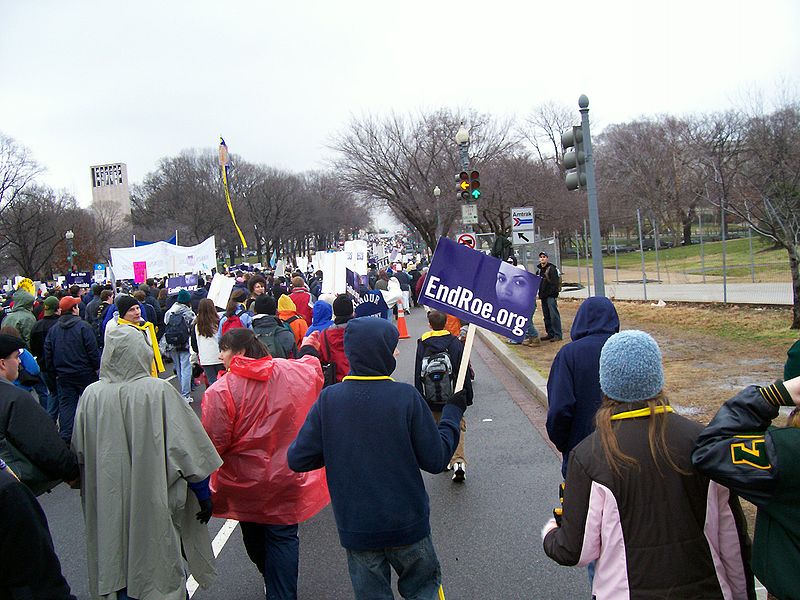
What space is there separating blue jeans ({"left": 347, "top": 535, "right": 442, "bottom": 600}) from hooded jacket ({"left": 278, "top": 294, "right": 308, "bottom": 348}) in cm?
518

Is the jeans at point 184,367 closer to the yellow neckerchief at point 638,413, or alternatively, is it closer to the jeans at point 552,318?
the jeans at point 552,318

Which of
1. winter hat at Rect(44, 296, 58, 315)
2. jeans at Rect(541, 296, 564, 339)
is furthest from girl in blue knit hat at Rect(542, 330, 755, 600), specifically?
jeans at Rect(541, 296, 564, 339)

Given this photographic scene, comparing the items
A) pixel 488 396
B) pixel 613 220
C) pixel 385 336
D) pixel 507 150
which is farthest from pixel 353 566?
pixel 613 220

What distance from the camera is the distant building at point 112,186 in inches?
3875

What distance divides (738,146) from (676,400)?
1077 centimetres

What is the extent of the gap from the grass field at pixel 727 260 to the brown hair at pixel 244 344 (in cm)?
2186

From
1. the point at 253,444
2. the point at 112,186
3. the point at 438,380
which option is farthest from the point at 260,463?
the point at 112,186

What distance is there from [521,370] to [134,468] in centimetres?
890

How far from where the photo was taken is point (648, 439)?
239cm

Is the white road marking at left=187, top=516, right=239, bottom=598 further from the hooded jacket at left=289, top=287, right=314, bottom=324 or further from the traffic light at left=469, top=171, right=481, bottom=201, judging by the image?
the traffic light at left=469, top=171, right=481, bottom=201

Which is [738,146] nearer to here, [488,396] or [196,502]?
[488,396]

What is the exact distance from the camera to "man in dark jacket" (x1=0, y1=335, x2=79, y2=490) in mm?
3445

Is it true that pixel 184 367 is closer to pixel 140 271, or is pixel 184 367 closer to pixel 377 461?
pixel 377 461

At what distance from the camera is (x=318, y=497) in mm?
4406
